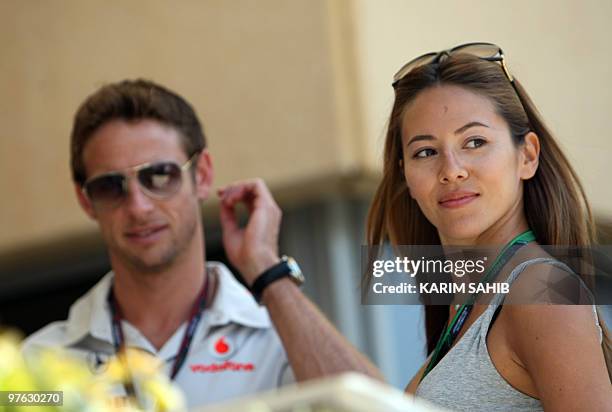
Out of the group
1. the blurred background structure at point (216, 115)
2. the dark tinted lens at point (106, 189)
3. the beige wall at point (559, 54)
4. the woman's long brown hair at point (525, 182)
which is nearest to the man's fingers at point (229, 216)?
the dark tinted lens at point (106, 189)

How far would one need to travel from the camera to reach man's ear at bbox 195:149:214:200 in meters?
2.89

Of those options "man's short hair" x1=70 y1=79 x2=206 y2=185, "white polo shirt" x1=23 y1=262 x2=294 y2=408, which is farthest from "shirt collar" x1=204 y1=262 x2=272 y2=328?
"man's short hair" x1=70 y1=79 x2=206 y2=185

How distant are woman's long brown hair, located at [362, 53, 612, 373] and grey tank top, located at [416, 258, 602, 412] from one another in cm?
8

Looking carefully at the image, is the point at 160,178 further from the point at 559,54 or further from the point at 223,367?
the point at 559,54

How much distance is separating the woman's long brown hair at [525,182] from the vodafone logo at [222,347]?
37.4 inches

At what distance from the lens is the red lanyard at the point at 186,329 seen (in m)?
2.78

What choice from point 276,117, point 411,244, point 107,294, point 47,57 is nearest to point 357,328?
point 276,117

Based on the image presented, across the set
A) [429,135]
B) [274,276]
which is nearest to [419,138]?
[429,135]

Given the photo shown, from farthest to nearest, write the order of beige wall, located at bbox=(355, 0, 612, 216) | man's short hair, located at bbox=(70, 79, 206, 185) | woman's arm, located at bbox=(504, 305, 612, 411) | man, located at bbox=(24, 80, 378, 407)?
man's short hair, located at bbox=(70, 79, 206, 185) → man, located at bbox=(24, 80, 378, 407) → beige wall, located at bbox=(355, 0, 612, 216) → woman's arm, located at bbox=(504, 305, 612, 411)

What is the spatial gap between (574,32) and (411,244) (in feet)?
1.56

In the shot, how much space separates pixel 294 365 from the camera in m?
2.64

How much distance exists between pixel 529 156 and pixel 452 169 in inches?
5.2

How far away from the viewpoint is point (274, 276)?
2754 mm

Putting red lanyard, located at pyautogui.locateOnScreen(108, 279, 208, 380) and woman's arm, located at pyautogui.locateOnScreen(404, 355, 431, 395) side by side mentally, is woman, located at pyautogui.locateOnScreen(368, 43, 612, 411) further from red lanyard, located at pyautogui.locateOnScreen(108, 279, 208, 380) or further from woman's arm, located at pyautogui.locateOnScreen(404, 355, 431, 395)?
red lanyard, located at pyautogui.locateOnScreen(108, 279, 208, 380)
